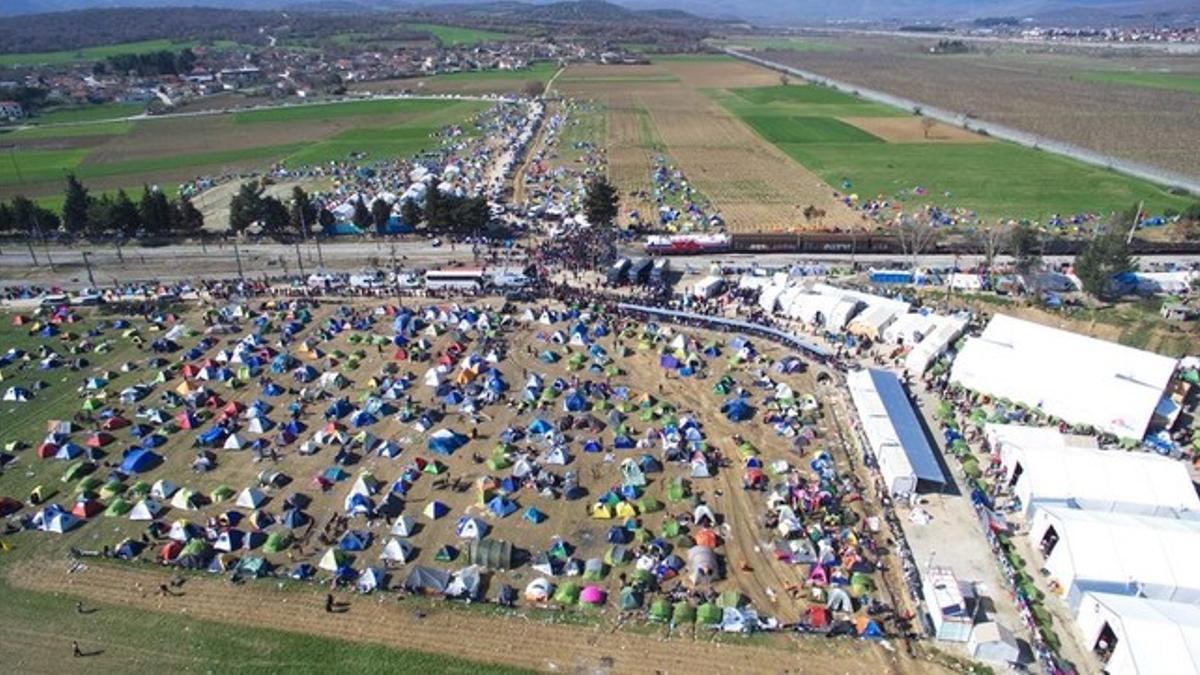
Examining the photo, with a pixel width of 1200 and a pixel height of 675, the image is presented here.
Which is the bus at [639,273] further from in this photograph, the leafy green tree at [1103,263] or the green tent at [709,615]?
the green tent at [709,615]

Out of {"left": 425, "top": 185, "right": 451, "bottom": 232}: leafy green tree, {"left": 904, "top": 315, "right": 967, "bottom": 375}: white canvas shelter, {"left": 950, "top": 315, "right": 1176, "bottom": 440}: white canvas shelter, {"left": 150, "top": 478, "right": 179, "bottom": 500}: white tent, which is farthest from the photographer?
{"left": 425, "top": 185, "right": 451, "bottom": 232}: leafy green tree

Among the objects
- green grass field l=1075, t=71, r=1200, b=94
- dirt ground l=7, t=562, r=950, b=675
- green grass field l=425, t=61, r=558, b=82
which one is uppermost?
green grass field l=425, t=61, r=558, b=82

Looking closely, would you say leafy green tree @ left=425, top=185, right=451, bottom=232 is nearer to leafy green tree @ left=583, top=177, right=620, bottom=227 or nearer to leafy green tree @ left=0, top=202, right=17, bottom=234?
leafy green tree @ left=583, top=177, right=620, bottom=227

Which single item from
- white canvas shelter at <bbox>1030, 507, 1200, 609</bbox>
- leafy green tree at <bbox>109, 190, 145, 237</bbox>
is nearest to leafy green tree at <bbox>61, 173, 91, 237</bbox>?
leafy green tree at <bbox>109, 190, 145, 237</bbox>

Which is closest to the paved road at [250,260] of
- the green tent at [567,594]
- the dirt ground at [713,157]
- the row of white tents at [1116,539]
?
the dirt ground at [713,157]

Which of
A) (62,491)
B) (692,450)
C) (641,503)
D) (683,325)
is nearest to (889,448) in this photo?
(692,450)

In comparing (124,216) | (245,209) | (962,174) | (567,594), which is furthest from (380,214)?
(962,174)

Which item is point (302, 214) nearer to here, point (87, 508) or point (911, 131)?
point (87, 508)
